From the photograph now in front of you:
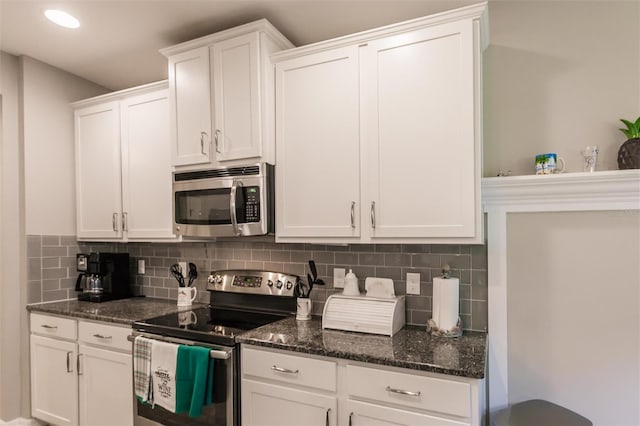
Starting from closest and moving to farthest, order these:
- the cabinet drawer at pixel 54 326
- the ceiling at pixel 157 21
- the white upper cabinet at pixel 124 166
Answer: the ceiling at pixel 157 21, the cabinet drawer at pixel 54 326, the white upper cabinet at pixel 124 166

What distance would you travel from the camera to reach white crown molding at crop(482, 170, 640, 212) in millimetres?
1756

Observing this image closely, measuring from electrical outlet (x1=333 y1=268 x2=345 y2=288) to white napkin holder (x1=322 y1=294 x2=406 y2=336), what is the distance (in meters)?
0.24


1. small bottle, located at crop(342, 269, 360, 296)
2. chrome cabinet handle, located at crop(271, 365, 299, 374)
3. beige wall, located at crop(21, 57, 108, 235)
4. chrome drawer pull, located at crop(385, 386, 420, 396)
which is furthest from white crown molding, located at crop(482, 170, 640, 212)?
beige wall, located at crop(21, 57, 108, 235)

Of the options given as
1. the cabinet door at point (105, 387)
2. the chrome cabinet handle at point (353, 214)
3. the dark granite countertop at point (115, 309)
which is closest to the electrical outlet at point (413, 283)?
the chrome cabinet handle at point (353, 214)

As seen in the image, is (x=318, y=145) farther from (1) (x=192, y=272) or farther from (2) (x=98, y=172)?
(2) (x=98, y=172)

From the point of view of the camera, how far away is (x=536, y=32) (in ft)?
6.56

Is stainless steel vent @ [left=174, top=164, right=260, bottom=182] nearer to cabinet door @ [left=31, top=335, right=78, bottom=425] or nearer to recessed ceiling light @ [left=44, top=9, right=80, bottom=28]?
recessed ceiling light @ [left=44, top=9, right=80, bottom=28]

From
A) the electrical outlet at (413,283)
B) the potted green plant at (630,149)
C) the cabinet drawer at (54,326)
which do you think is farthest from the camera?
the cabinet drawer at (54,326)

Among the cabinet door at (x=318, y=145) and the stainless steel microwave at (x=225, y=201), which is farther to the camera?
the stainless steel microwave at (x=225, y=201)

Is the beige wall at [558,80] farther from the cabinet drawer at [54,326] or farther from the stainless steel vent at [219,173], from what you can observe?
the cabinet drawer at [54,326]

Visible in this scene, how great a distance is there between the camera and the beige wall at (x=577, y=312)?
5.92ft

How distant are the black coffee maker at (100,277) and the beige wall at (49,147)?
0.31 metres

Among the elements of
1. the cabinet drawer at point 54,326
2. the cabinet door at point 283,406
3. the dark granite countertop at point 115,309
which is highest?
the dark granite countertop at point 115,309

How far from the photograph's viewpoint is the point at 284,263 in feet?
8.45
